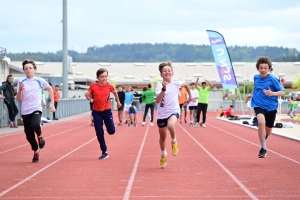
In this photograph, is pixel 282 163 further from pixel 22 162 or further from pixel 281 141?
pixel 281 141

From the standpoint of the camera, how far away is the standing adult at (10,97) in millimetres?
24344

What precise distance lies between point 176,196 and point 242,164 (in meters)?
4.10

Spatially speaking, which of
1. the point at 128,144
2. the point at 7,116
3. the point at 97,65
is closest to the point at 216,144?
the point at 128,144

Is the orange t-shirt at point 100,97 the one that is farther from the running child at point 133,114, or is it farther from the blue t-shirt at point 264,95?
the running child at point 133,114

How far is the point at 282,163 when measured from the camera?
40.2ft

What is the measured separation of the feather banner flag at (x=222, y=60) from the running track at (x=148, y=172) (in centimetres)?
1612

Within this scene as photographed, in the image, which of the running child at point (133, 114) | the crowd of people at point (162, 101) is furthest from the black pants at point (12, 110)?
the crowd of people at point (162, 101)

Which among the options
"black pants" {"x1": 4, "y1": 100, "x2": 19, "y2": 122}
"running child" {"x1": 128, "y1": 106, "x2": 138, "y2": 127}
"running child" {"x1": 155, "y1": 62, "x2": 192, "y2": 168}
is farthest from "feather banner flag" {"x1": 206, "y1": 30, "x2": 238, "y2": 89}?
"running child" {"x1": 155, "y1": 62, "x2": 192, "y2": 168}

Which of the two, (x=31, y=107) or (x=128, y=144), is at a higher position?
(x=31, y=107)

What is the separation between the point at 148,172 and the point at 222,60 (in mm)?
22937

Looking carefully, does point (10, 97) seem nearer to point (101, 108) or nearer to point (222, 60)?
point (101, 108)

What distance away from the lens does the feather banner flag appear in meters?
32.9

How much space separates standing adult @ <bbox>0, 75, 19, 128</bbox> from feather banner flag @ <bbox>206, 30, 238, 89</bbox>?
39.1 ft

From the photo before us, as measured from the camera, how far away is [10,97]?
24531 mm
